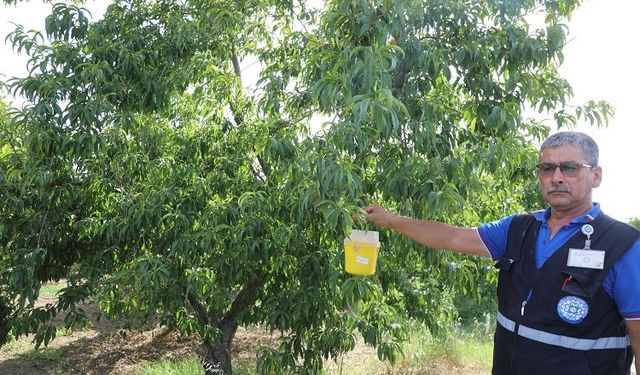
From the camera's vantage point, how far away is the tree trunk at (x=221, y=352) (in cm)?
566

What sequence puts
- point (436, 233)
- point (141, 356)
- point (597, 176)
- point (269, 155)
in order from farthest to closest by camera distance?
point (141, 356) < point (269, 155) < point (436, 233) < point (597, 176)

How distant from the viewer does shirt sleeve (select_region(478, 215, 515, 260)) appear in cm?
259

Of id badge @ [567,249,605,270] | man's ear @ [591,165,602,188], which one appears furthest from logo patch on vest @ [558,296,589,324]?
man's ear @ [591,165,602,188]

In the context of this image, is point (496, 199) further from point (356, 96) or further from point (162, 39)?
point (162, 39)

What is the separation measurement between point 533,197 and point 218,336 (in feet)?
10.4

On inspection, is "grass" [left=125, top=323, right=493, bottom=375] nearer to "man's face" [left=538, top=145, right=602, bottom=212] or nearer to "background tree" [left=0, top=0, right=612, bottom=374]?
"background tree" [left=0, top=0, right=612, bottom=374]

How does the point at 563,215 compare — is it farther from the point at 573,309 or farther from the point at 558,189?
the point at 573,309

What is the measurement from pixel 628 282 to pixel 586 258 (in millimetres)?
141

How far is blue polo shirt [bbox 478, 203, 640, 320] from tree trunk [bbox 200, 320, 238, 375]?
3505mm

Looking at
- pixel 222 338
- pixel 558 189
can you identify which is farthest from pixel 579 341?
pixel 222 338

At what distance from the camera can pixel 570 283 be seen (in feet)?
6.98

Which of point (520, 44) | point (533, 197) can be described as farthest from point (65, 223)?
point (533, 197)

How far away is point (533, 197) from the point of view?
242 inches

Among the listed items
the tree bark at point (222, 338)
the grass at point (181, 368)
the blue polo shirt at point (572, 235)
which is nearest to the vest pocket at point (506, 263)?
the blue polo shirt at point (572, 235)
